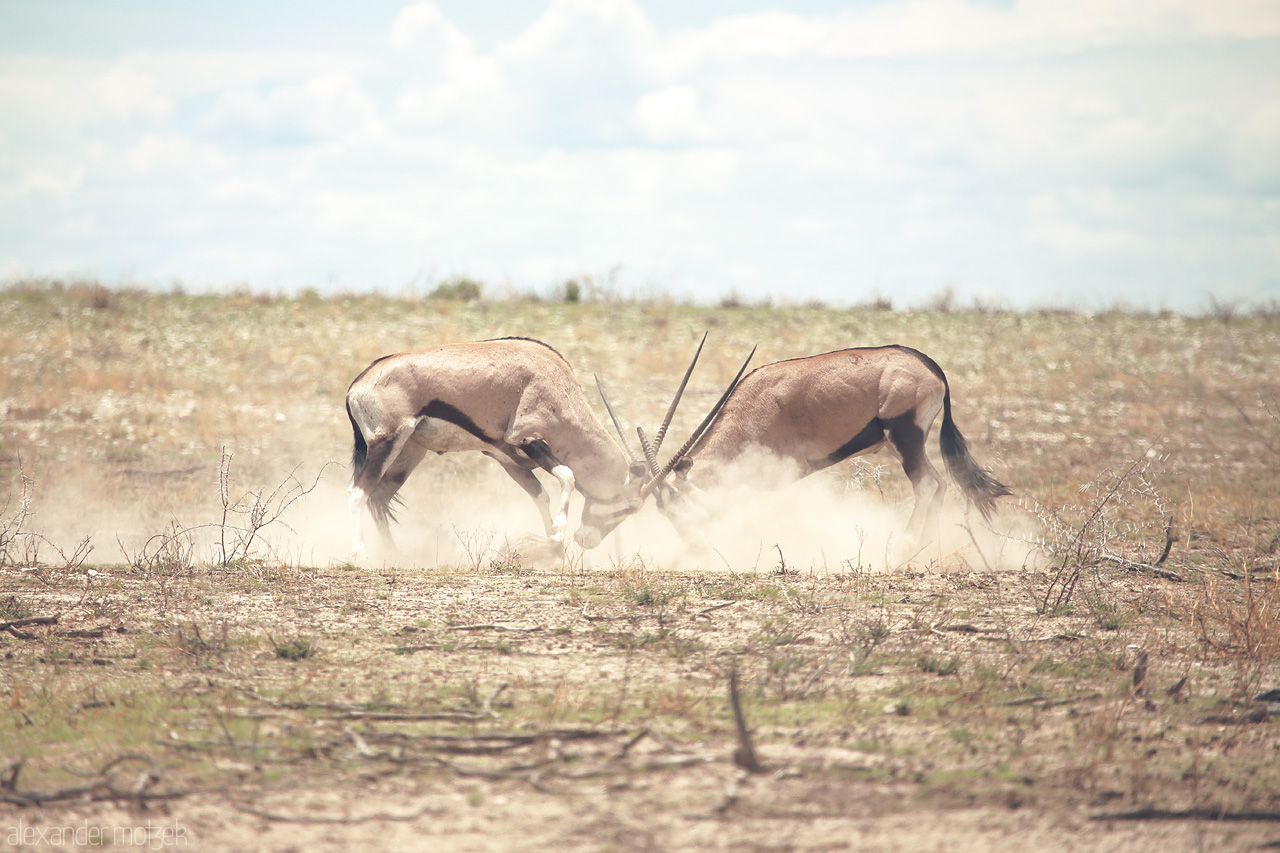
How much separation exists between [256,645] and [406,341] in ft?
48.5

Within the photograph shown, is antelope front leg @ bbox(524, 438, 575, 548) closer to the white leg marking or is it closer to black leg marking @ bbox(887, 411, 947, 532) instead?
the white leg marking

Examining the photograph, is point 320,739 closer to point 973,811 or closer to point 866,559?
point 973,811

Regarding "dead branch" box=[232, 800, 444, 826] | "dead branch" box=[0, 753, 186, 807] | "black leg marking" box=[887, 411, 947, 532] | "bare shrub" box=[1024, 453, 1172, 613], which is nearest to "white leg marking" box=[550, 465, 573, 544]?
"black leg marking" box=[887, 411, 947, 532]

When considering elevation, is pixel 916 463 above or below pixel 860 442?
below

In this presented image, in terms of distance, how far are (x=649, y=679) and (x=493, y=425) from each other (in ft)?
17.4

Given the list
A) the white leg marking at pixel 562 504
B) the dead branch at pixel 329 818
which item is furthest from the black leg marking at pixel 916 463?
the dead branch at pixel 329 818

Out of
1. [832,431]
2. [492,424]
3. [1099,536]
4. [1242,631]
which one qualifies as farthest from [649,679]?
[832,431]

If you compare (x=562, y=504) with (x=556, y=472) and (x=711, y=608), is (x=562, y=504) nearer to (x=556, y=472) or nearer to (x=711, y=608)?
(x=556, y=472)

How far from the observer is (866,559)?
10766 millimetres

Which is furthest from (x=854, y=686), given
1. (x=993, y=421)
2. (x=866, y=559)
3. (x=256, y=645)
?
(x=993, y=421)

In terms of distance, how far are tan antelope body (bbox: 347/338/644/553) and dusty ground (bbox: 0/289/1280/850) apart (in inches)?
31.4

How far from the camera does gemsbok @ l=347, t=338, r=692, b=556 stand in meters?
10.7

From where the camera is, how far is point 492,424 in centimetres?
1092

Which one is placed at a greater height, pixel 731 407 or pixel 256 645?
pixel 731 407
